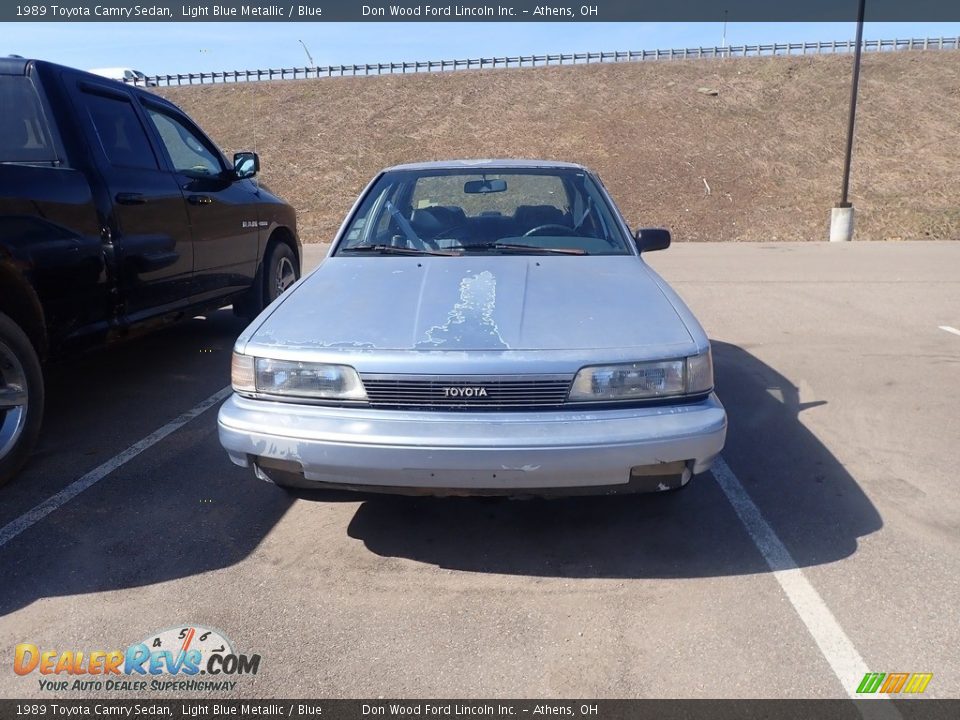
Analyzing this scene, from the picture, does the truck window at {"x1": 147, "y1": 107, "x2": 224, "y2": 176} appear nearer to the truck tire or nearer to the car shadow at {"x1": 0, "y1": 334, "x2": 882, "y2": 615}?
the truck tire

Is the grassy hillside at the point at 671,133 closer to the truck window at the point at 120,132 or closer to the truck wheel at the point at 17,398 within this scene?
the truck window at the point at 120,132

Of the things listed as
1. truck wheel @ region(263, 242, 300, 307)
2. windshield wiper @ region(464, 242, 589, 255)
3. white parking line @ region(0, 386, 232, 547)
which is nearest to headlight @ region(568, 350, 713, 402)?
windshield wiper @ region(464, 242, 589, 255)

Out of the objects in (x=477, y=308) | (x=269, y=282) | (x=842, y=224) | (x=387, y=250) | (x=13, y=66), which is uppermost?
(x=13, y=66)

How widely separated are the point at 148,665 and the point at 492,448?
1.33 metres

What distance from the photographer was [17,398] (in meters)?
3.76

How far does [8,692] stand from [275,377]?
1.31m

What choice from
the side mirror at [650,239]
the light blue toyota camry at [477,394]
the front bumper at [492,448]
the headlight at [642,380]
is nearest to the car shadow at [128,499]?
the light blue toyota camry at [477,394]

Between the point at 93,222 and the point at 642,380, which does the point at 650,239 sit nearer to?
the point at 642,380

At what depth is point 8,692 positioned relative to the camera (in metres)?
2.38

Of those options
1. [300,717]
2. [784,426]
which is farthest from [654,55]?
[300,717]

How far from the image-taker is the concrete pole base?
57.3 ft

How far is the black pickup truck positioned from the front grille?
2083 mm

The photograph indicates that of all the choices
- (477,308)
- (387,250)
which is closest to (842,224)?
(387,250)

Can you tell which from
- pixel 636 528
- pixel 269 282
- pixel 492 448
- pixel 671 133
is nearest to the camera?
pixel 492 448
